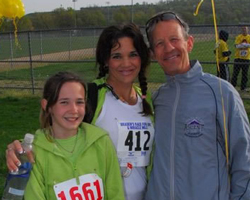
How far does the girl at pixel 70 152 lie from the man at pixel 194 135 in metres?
0.26

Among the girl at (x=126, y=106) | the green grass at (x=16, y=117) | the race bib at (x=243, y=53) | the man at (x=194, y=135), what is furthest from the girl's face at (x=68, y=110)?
the race bib at (x=243, y=53)

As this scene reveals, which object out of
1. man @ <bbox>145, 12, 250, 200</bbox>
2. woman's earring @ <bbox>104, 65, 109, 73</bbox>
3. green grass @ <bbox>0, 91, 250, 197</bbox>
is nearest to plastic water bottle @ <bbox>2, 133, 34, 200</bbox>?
man @ <bbox>145, 12, 250, 200</bbox>

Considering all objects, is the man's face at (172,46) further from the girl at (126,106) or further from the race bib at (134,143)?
the race bib at (134,143)

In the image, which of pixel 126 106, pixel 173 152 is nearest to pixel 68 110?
pixel 126 106

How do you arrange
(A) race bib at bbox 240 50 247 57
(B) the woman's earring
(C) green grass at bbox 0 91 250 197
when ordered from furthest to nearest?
(A) race bib at bbox 240 50 247 57 → (C) green grass at bbox 0 91 250 197 → (B) the woman's earring

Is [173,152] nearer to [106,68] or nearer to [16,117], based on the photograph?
[106,68]

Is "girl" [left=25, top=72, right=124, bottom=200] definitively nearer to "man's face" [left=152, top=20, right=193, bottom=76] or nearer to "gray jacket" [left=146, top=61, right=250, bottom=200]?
"gray jacket" [left=146, top=61, right=250, bottom=200]

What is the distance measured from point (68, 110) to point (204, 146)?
0.70 m

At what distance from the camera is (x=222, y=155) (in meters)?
1.82

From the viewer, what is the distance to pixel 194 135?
1824mm

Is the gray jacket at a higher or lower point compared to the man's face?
lower

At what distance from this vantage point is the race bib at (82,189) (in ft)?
6.15

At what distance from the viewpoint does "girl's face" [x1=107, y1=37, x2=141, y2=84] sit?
2150 mm

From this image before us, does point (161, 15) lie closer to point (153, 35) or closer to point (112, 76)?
point (153, 35)
